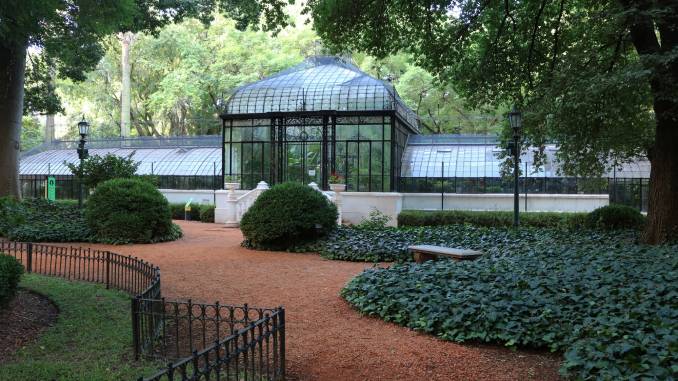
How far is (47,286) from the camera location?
28.4 feet

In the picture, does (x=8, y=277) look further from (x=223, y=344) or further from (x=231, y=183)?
(x=231, y=183)

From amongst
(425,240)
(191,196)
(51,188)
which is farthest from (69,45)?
(51,188)

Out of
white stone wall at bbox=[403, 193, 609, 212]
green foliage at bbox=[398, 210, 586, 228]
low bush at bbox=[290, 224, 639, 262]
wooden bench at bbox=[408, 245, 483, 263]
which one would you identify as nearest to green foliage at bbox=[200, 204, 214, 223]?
green foliage at bbox=[398, 210, 586, 228]

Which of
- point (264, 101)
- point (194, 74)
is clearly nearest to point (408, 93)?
point (264, 101)

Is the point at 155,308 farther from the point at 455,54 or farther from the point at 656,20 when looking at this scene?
the point at 455,54

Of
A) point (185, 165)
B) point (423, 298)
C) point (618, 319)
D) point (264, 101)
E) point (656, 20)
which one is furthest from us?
point (185, 165)

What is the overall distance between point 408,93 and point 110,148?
18.1 metres

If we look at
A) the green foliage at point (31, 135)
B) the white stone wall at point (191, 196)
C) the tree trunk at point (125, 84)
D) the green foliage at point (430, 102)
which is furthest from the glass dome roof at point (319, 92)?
the green foliage at point (31, 135)

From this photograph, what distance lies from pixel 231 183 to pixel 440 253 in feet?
47.0

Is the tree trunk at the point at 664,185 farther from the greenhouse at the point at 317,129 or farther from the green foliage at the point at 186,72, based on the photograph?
the green foliage at the point at 186,72

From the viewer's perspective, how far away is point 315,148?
76.6ft

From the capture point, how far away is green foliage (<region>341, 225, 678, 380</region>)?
15.1ft

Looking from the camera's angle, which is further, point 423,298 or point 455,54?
point 455,54

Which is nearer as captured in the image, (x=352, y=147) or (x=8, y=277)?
(x=8, y=277)
